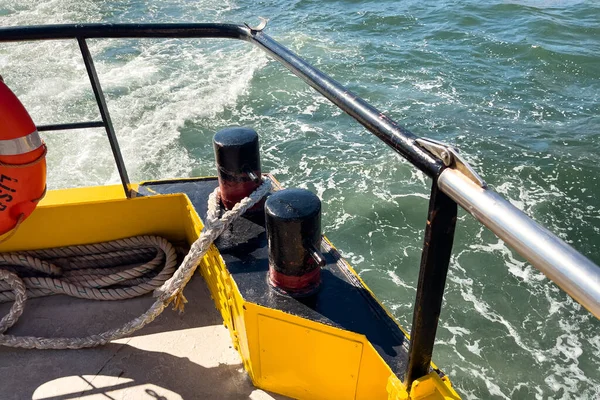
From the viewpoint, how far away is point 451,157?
3.20 feet

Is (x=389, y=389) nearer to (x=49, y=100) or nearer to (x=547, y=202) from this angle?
(x=547, y=202)

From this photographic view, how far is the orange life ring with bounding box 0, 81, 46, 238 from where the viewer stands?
6.63 feet

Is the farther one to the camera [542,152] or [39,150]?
[542,152]

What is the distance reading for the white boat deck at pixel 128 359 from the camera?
2250 millimetres

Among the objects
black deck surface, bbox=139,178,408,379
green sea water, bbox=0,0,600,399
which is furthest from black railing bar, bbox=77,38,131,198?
green sea water, bbox=0,0,600,399

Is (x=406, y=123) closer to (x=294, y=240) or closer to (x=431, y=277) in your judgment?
(x=294, y=240)

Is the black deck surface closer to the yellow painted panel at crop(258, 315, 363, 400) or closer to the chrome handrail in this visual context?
the yellow painted panel at crop(258, 315, 363, 400)

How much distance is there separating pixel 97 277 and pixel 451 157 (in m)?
2.32

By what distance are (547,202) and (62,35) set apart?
5863 millimetres

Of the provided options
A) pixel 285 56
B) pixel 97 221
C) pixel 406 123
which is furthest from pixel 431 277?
pixel 406 123

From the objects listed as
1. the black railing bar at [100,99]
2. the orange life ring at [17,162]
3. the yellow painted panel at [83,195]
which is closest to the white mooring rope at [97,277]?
the yellow painted panel at [83,195]

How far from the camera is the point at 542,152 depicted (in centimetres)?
712

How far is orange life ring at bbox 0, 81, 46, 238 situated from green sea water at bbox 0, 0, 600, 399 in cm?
361

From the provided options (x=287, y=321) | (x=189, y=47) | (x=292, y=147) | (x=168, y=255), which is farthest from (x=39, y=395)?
(x=189, y=47)
